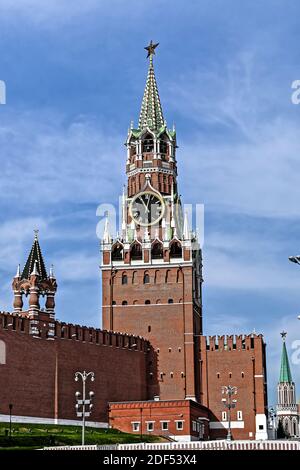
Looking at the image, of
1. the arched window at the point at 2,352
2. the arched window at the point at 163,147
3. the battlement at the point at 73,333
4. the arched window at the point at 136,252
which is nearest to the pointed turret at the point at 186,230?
the arched window at the point at 136,252

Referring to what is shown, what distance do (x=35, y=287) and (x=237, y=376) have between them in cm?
2677

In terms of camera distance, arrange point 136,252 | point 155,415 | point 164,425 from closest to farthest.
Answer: point 164,425, point 155,415, point 136,252

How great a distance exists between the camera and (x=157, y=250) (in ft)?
359

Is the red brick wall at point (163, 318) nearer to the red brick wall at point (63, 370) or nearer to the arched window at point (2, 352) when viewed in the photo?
the red brick wall at point (63, 370)

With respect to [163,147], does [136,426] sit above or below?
below

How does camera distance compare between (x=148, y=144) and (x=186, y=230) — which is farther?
(x=148, y=144)

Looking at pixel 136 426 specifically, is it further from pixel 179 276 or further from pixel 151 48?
pixel 151 48

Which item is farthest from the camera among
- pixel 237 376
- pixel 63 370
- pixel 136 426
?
pixel 237 376

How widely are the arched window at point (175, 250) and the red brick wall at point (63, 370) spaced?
35.8ft

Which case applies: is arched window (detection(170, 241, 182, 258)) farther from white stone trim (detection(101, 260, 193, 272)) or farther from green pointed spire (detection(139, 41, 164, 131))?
green pointed spire (detection(139, 41, 164, 131))

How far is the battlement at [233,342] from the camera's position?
106 metres

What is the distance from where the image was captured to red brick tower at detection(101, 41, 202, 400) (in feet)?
345

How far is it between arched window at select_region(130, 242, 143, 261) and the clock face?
3.25 metres

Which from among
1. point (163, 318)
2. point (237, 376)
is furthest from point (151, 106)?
point (237, 376)
